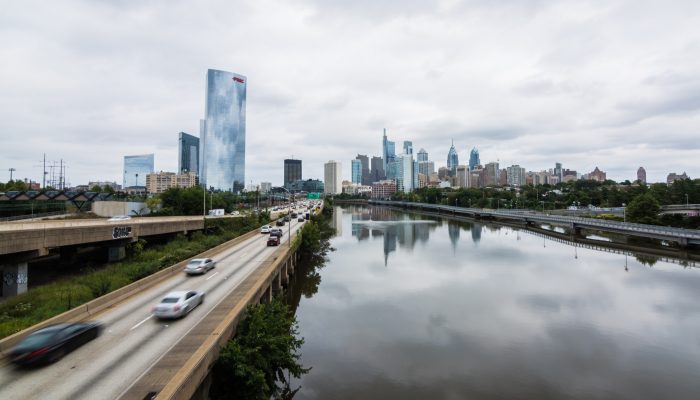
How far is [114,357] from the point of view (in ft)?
47.4

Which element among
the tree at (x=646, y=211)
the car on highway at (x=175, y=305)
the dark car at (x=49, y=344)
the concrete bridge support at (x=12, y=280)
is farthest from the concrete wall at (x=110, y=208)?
the tree at (x=646, y=211)

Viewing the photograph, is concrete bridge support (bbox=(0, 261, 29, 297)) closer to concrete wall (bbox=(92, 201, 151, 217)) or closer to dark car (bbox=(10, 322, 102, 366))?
dark car (bbox=(10, 322, 102, 366))

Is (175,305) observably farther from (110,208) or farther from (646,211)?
(646,211)

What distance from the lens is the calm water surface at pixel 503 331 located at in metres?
19.5

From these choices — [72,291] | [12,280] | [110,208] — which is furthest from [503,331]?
[110,208]

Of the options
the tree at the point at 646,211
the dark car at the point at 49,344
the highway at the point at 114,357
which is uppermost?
the tree at the point at 646,211

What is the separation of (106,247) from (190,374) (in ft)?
117

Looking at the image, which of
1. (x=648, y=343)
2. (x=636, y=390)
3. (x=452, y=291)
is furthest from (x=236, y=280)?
(x=648, y=343)

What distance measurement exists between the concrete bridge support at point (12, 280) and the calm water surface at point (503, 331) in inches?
799

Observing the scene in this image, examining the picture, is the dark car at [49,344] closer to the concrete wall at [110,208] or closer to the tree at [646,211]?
the concrete wall at [110,208]

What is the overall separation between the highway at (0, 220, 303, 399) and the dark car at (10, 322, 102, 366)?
0.95 ft

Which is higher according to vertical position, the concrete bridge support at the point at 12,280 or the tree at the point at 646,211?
the tree at the point at 646,211

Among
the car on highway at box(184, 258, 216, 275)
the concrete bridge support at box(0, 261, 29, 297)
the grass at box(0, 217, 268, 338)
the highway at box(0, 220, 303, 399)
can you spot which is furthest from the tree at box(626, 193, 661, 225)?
the concrete bridge support at box(0, 261, 29, 297)

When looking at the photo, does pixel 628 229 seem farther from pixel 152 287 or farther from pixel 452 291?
pixel 152 287
